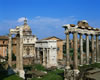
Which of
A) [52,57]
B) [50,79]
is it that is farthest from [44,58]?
[50,79]

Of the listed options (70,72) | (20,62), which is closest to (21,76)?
(20,62)

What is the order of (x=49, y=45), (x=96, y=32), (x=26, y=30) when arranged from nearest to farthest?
(x=96, y=32)
(x=49, y=45)
(x=26, y=30)

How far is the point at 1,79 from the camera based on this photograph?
2375 centimetres

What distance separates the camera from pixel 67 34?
84.0 ft

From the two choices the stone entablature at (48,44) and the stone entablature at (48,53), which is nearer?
the stone entablature at (48,53)

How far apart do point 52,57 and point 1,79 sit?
75.5ft

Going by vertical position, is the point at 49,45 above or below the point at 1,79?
above

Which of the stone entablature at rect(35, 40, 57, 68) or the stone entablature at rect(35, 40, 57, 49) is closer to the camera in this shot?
the stone entablature at rect(35, 40, 57, 68)

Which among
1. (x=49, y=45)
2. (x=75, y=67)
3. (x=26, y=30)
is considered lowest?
(x=75, y=67)

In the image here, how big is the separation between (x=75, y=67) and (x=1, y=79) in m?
10.1

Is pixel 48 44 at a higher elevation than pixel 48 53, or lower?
higher

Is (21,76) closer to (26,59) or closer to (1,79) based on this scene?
(1,79)

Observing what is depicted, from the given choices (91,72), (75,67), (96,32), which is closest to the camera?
(91,72)

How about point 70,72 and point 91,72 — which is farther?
point 70,72
